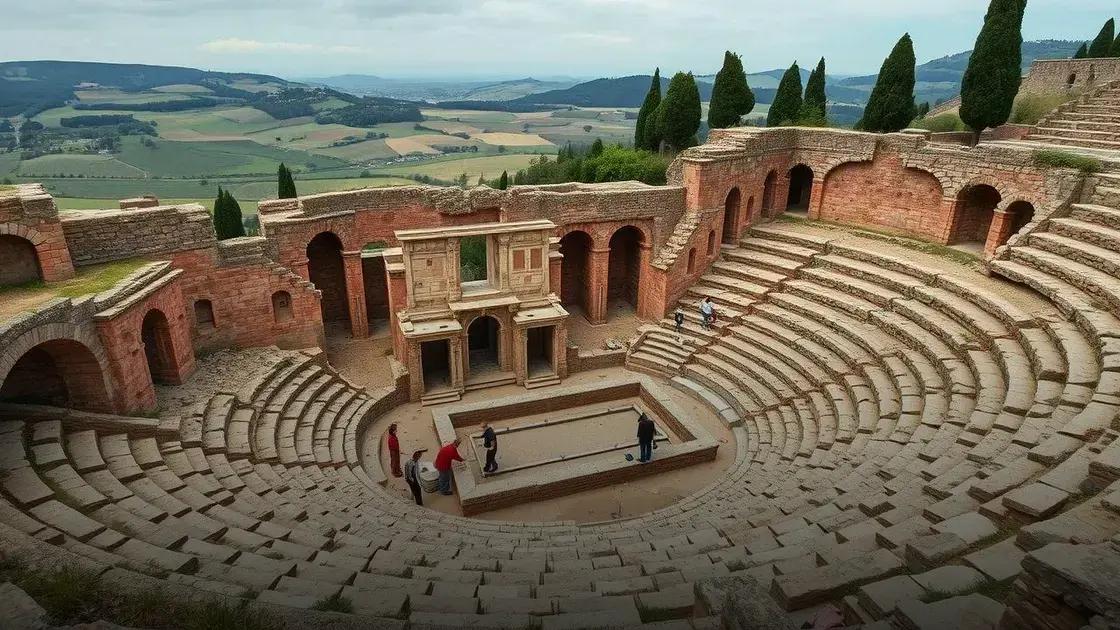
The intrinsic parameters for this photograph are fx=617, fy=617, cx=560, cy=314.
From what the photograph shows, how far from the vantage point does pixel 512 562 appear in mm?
9336

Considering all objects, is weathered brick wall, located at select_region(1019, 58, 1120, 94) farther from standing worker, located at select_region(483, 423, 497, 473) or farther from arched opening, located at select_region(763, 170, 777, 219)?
standing worker, located at select_region(483, 423, 497, 473)

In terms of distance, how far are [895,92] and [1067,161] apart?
10989mm

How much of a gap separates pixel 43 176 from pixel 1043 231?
116m

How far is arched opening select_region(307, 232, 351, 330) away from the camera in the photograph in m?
23.0

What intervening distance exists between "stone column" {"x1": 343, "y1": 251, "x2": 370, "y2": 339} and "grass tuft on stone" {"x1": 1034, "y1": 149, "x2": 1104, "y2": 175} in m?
21.7

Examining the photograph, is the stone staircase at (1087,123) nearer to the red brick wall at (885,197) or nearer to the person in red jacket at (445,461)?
the red brick wall at (885,197)

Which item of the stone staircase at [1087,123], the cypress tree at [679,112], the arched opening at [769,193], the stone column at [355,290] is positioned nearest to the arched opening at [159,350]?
the stone column at [355,290]

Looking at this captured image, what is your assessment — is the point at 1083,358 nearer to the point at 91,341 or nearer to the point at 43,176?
the point at 91,341

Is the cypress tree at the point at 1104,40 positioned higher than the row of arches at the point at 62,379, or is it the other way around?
the cypress tree at the point at 1104,40

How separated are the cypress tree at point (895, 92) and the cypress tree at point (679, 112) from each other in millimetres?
9099

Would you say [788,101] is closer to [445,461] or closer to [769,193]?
[769,193]

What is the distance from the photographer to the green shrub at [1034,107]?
2977 centimetres

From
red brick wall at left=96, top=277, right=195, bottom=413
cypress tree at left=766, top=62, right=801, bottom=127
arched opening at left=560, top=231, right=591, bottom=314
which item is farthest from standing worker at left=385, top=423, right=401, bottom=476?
cypress tree at left=766, top=62, right=801, bottom=127

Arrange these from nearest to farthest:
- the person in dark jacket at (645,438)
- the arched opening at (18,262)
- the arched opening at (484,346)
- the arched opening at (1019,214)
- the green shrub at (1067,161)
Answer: the arched opening at (18,262) < the person in dark jacket at (645,438) < the green shrub at (1067,161) < the arched opening at (1019,214) < the arched opening at (484,346)
